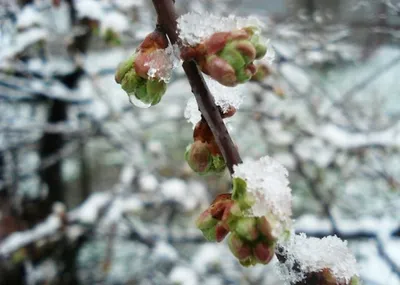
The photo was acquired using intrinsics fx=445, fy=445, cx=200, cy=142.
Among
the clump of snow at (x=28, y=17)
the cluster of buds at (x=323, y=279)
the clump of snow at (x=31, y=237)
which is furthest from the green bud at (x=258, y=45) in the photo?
the clump of snow at (x=31, y=237)

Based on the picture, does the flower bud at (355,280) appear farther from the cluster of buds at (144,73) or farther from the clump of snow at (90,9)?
the clump of snow at (90,9)

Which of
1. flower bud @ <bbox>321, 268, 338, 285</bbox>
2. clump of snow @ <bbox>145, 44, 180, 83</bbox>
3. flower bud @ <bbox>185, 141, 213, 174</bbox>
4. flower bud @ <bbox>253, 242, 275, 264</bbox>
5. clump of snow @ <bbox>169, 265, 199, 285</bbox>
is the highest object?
clump of snow @ <bbox>145, 44, 180, 83</bbox>

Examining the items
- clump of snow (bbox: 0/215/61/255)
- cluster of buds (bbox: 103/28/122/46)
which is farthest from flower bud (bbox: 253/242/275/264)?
clump of snow (bbox: 0/215/61/255)

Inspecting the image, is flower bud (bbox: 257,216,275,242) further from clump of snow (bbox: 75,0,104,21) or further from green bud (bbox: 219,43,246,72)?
clump of snow (bbox: 75,0,104,21)

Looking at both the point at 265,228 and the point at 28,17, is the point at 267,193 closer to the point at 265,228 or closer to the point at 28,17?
the point at 265,228

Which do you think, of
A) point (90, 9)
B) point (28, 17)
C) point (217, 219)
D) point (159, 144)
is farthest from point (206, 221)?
point (159, 144)

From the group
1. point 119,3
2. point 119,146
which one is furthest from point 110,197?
point 119,3

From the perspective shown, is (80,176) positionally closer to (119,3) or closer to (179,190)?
(179,190)
